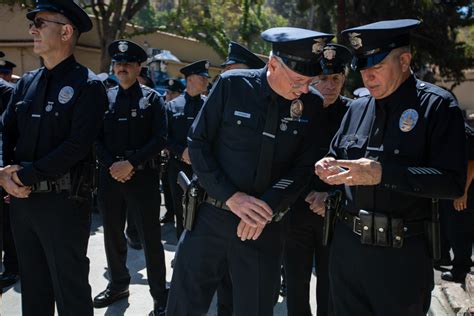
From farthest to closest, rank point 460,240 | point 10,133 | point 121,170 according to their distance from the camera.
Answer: point 460,240 < point 121,170 < point 10,133

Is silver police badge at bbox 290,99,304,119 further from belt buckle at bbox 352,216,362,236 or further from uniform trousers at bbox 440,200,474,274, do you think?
uniform trousers at bbox 440,200,474,274

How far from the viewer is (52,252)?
2.96 m

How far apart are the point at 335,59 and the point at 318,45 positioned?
1.07 meters

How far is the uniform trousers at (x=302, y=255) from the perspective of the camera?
3509 mm

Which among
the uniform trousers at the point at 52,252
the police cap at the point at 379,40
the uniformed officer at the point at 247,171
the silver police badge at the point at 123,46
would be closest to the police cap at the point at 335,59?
the uniformed officer at the point at 247,171

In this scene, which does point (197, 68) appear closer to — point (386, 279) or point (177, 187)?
point (177, 187)

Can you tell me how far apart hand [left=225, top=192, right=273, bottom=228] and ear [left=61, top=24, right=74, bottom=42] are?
62.6 inches

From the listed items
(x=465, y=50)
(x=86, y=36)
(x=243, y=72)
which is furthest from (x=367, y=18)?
(x=243, y=72)

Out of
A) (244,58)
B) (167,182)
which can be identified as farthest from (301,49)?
(167,182)

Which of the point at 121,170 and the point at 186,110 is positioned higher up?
the point at 186,110

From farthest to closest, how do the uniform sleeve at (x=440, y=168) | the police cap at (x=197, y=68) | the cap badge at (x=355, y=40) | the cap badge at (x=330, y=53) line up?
the police cap at (x=197, y=68) → the cap badge at (x=330, y=53) → the cap badge at (x=355, y=40) → the uniform sleeve at (x=440, y=168)

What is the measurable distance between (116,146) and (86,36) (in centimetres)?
1399

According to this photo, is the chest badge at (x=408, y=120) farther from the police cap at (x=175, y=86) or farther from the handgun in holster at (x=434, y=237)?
the police cap at (x=175, y=86)

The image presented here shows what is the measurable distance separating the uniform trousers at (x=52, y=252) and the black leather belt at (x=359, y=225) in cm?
166
